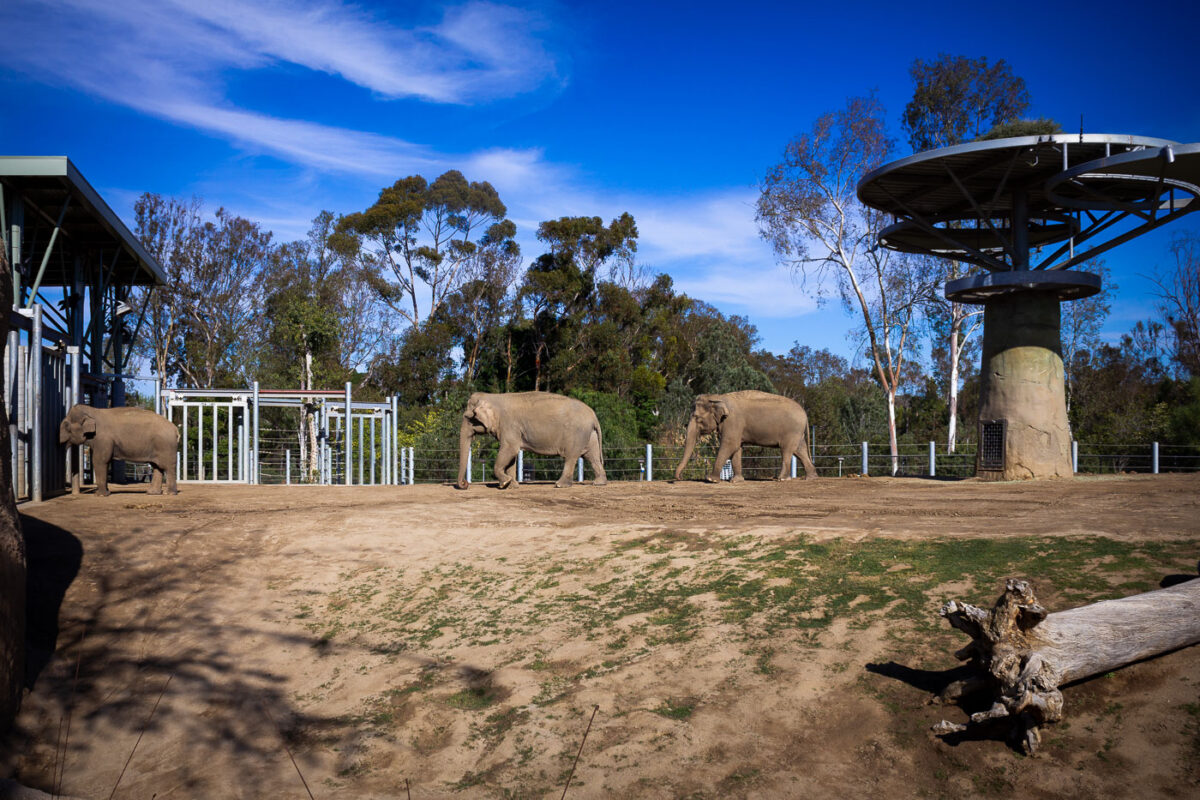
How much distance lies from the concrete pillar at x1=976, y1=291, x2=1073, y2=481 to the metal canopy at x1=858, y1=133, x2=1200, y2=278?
1001 mm

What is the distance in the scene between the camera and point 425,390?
35125mm

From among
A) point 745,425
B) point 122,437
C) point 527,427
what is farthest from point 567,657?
point 745,425

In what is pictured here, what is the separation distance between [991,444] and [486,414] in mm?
9682

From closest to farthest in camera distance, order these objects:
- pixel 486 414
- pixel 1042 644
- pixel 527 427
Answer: pixel 1042 644, pixel 486 414, pixel 527 427

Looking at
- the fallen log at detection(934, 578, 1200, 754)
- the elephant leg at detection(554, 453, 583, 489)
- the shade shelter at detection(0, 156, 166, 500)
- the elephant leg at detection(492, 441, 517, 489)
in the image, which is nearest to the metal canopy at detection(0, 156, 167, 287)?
the shade shelter at detection(0, 156, 166, 500)

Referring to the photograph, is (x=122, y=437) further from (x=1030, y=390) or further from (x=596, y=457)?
(x=1030, y=390)

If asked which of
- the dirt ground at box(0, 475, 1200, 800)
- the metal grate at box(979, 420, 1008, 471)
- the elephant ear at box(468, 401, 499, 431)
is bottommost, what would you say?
the dirt ground at box(0, 475, 1200, 800)

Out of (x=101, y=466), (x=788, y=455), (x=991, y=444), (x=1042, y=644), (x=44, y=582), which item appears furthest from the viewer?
(x=788, y=455)

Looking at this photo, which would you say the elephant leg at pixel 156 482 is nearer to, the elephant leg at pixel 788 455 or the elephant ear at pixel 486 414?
the elephant ear at pixel 486 414

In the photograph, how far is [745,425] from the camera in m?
18.0

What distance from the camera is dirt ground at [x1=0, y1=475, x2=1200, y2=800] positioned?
465cm

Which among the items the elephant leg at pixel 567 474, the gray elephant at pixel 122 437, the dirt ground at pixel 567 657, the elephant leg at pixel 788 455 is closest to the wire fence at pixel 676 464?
the elephant leg at pixel 788 455

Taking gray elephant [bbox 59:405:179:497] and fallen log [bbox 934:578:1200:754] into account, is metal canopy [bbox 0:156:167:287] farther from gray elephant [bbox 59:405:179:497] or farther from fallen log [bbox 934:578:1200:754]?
fallen log [bbox 934:578:1200:754]

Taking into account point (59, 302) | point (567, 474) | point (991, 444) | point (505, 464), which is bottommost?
point (567, 474)
